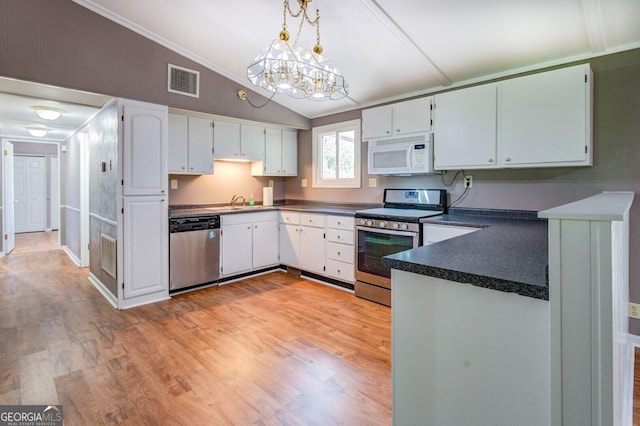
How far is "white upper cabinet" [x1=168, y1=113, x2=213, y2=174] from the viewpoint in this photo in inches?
150

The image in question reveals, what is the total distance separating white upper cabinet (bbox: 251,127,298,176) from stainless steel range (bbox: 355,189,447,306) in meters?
1.82

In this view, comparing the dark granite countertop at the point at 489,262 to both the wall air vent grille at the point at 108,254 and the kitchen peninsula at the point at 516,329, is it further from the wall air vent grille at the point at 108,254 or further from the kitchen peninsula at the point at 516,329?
the wall air vent grille at the point at 108,254

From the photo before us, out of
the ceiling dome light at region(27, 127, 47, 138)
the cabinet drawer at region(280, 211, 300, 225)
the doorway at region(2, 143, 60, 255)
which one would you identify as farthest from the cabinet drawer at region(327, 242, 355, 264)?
the doorway at region(2, 143, 60, 255)

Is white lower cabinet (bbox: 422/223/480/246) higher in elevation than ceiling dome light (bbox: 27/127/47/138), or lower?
lower

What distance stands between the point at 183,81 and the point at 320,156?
207 cm

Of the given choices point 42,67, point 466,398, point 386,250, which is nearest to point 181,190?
point 42,67

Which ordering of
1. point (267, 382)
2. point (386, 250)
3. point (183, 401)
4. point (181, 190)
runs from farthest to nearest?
1. point (181, 190)
2. point (386, 250)
3. point (267, 382)
4. point (183, 401)

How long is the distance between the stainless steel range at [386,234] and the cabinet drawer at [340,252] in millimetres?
143

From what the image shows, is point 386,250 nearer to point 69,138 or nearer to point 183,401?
point 183,401

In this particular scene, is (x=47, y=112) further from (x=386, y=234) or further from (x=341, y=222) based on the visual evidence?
(x=386, y=234)

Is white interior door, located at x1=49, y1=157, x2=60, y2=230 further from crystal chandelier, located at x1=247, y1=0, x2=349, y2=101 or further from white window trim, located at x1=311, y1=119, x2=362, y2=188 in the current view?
crystal chandelier, located at x1=247, y1=0, x2=349, y2=101

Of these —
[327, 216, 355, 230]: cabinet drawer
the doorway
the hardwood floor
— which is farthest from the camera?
the doorway

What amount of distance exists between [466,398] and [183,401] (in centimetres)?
159

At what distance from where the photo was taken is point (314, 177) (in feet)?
16.3
